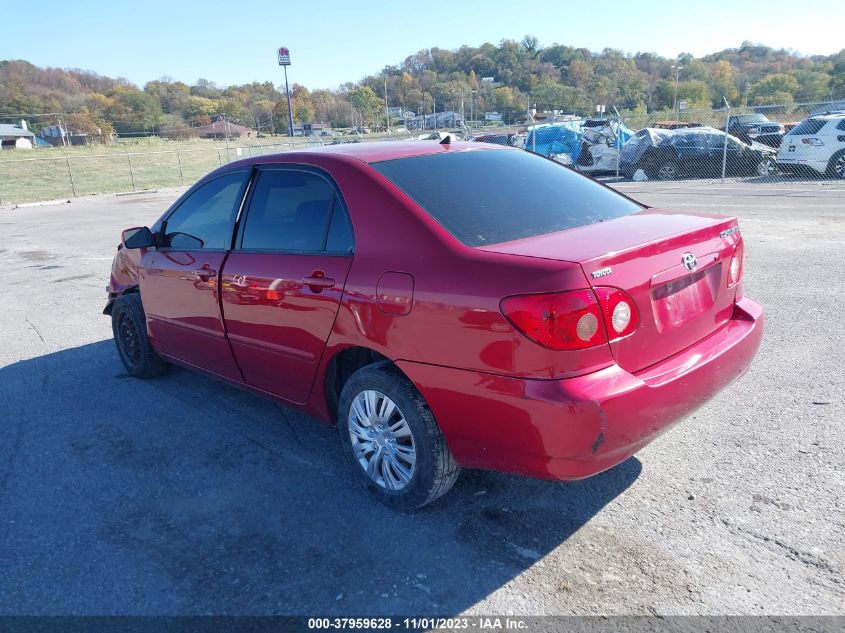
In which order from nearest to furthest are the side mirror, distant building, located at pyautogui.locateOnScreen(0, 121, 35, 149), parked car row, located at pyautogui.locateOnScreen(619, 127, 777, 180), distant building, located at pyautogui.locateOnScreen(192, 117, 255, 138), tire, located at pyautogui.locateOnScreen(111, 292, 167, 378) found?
the side mirror < tire, located at pyautogui.locateOnScreen(111, 292, 167, 378) < parked car row, located at pyautogui.locateOnScreen(619, 127, 777, 180) < distant building, located at pyautogui.locateOnScreen(192, 117, 255, 138) < distant building, located at pyautogui.locateOnScreen(0, 121, 35, 149)

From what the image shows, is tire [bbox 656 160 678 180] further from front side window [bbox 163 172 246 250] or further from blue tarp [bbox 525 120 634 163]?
front side window [bbox 163 172 246 250]

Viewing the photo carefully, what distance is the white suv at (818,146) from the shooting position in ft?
53.7

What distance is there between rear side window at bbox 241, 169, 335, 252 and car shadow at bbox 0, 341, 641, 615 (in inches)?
47.8

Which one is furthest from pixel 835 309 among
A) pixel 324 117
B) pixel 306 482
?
pixel 324 117

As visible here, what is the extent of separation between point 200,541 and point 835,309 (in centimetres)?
558

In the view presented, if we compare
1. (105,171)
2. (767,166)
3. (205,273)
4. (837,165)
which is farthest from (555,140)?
(105,171)

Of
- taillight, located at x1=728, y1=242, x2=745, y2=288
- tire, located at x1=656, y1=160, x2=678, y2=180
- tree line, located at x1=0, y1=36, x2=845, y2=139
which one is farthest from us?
tree line, located at x1=0, y1=36, x2=845, y2=139

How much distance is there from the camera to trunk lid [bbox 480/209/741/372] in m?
2.64

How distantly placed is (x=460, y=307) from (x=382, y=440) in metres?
0.89

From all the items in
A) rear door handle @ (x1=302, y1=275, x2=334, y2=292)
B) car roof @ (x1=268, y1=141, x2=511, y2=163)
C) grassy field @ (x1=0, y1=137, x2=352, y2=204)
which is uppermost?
car roof @ (x1=268, y1=141, x2=511, y2=163)

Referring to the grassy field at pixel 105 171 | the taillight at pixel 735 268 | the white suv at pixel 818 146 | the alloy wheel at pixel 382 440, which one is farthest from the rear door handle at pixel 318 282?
the grassy field at pixel 105 171

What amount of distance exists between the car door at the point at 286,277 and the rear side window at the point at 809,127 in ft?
56.2

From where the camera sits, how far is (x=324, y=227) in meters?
3.39

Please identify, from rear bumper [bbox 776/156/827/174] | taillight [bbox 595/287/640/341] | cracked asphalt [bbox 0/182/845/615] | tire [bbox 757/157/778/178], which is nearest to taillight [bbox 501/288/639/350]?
taillight [bbox 595/287/640/341]
